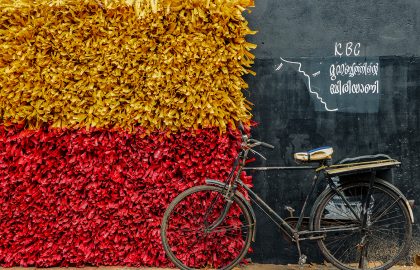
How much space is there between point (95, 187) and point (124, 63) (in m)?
1.44

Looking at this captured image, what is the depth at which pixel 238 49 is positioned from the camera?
16.6ft

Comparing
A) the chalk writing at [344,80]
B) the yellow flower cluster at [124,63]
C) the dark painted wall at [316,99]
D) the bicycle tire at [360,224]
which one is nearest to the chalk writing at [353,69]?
the chalk writing at [344,80]

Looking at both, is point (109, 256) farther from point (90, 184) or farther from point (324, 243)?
point (324, 243)

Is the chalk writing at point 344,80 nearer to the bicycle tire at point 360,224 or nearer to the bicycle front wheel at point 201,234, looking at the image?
the bicycle tire at point 360,224

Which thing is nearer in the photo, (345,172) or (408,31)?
(345,172)

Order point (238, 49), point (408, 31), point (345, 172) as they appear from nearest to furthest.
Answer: point (345, 172) → point (238, 49) → point (408, 31)

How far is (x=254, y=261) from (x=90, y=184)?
7.00 feet

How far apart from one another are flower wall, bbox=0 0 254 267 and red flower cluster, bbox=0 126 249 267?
1 cm

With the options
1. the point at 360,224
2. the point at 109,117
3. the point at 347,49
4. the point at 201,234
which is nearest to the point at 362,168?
the point at 360,224

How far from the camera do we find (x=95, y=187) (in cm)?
523

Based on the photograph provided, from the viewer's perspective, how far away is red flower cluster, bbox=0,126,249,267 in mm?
5188

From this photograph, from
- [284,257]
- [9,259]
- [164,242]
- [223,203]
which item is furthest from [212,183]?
[9,259]

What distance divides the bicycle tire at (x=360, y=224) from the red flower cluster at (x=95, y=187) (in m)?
1.21

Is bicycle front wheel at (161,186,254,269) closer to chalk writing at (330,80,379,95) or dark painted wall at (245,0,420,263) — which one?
dark painted wall at (245,0,420,263)
